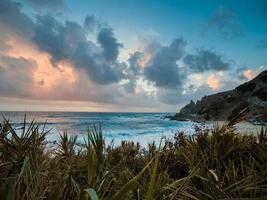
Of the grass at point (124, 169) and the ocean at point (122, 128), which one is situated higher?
the grass at point (124, 169)

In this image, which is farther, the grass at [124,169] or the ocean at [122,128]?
the ocean at [122,128]

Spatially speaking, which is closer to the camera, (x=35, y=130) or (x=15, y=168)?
(x=15, y=168)

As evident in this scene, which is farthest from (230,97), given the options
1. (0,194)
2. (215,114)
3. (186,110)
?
(0,194)

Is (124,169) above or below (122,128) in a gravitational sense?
above

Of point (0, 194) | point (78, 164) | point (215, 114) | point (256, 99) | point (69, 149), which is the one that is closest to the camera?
point (0, 194)

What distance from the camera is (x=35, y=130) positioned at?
349 centimetres

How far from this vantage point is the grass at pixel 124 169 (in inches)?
84.7

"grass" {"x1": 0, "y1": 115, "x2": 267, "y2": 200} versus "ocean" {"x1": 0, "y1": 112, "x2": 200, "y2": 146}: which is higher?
"grass" {"x1": 0, "y1": 115, "x2": 267, "y2": 200}

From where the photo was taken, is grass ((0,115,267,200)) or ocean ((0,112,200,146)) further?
ocean ((0,112,200,146))

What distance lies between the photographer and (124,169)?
4867 mm

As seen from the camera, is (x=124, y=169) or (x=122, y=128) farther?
(x=122, y=128)

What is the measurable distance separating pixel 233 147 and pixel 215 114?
49277 millimetres

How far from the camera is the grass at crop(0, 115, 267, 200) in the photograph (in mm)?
2150

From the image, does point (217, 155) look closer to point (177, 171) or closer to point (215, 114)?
point (177, 171)
